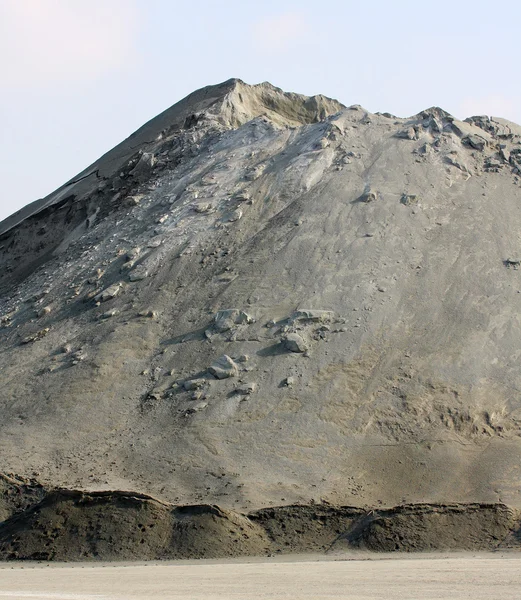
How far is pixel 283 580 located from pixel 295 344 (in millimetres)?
10057

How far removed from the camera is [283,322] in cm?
2638

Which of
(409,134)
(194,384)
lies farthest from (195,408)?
(409,134)

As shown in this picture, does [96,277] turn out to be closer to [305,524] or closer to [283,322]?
[283,322]

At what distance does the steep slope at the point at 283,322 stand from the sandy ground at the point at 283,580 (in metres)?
3.55

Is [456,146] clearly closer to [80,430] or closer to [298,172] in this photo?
[298,172]

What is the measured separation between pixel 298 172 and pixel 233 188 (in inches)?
83.0

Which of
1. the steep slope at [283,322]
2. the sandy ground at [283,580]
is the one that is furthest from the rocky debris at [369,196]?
the sandy ground at [283,580]

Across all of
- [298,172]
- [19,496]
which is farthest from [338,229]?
[19,496]

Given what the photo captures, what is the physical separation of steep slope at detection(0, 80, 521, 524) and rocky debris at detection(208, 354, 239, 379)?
0.05 m

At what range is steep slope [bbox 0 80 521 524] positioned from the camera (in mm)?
23125

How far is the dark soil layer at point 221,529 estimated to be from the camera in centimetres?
1975

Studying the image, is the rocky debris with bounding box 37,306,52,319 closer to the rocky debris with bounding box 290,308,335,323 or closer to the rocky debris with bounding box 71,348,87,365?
the rocky debris with bounding box 71,348,87,365

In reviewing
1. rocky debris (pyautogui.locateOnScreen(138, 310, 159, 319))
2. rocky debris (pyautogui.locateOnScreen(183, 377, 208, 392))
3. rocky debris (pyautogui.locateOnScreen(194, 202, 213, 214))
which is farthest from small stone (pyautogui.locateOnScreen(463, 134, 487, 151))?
rocky debris (pyautogui.locateOnScreen(183, 377, 208, 392))

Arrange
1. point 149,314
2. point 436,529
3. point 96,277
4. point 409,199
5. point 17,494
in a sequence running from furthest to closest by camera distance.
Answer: point 409,199 → point 96,277 → point 149,314 → point 17,494 → point 436,529
